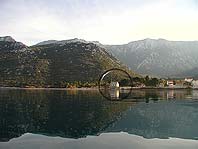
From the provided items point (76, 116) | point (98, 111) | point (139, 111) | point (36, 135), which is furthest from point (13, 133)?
point (139, 111)

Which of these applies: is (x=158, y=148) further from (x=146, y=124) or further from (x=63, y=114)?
(x=63, y=114)

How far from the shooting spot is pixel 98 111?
74.2 metres

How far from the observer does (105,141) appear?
4150 cm

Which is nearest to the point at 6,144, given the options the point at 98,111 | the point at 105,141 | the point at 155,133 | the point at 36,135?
the point at 36,135

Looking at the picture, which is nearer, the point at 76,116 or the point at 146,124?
the point at 146,124

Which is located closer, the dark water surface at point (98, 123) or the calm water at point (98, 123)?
the calm water at point (98, 123)

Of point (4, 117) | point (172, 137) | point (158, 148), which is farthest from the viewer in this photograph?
point (4, 117)

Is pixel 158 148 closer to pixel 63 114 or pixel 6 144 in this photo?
pixel 6 144

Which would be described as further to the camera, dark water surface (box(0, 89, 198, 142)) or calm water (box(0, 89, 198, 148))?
dark water surface (box(0, 89, 198, 142))

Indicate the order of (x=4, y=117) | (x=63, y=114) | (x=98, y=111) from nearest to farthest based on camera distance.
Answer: (x=4, y=117) → (x=63, y=114) → (x=98, y=111)

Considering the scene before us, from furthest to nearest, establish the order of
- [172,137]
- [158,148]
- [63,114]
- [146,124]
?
[63,114] < [146,124] < [172,137] < [158,148]

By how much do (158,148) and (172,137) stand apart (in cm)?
719

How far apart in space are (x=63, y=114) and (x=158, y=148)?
3286 centimetres

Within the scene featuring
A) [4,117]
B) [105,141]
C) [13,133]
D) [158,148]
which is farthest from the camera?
[4,117]
